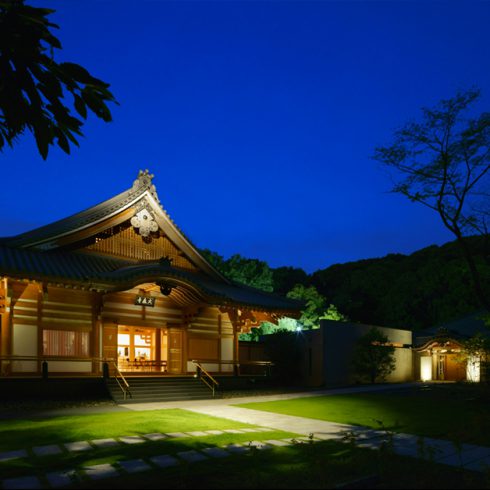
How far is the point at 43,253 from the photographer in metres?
21.2

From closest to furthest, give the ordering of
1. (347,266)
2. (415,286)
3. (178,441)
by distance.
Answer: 1. (178,441)
2. (415,286)
3. (347,266)

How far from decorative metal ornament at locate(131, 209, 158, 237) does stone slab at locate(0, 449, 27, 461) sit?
1581 centimetres

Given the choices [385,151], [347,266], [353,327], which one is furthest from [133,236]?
[347,266]

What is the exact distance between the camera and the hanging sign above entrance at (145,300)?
2269cm

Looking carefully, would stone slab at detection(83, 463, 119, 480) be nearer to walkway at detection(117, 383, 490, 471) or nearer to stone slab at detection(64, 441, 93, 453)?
stone slab at detection(64, 441, 93, 453)

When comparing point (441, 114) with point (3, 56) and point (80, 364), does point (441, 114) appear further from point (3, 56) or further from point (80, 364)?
point (3, 56)

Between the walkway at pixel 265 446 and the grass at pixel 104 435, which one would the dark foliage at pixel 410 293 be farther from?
the grass at pixel 104 435

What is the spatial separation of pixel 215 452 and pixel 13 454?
3.27 metres

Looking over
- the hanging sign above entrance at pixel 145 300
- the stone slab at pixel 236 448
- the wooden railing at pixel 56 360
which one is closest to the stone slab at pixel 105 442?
the stone slab at pixel 236 448

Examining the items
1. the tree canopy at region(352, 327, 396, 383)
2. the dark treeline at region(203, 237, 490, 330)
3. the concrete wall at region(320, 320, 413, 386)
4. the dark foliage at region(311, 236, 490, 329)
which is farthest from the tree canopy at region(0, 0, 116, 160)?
the dark foliage at region(311, 236, 490, 329)

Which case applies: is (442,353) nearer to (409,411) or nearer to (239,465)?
(409,411)

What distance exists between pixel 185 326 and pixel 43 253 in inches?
277

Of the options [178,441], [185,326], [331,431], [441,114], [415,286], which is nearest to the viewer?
[178,441]

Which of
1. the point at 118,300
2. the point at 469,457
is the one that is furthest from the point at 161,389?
the point at 469,457
